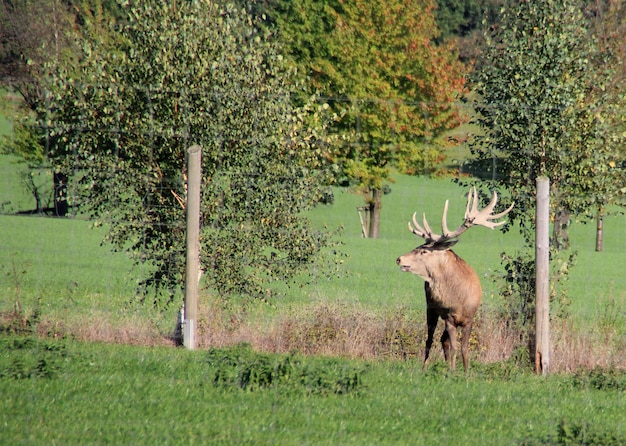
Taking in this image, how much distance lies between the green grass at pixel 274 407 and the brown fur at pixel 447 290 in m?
0.97

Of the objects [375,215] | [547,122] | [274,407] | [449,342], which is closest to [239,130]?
[449,342]

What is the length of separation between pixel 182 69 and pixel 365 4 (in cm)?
3429

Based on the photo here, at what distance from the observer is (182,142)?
35.4ft

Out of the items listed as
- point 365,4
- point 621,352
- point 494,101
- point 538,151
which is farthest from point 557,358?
point 365,4

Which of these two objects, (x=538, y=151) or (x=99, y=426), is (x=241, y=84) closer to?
(x=538, y=151)

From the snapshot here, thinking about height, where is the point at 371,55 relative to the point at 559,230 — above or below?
above

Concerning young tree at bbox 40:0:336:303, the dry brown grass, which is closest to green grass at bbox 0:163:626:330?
the dry brown grass

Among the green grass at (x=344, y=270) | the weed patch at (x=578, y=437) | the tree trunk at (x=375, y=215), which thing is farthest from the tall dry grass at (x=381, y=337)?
the tree trunk at (x=375, y=215)

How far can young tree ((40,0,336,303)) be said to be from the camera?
1078cm

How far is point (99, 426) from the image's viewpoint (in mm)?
6121

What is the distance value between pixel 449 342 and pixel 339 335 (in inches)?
52.4

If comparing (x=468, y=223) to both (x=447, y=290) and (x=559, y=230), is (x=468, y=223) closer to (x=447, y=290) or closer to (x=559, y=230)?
(x=447, y=290)

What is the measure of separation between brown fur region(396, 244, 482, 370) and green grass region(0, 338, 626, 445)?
38.1 inches

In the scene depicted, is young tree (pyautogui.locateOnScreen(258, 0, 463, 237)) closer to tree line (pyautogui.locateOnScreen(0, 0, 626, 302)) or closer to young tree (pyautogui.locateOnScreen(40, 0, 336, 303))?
tree line (pyautogui.locateOnScreen(0, 0, 626, 302))
